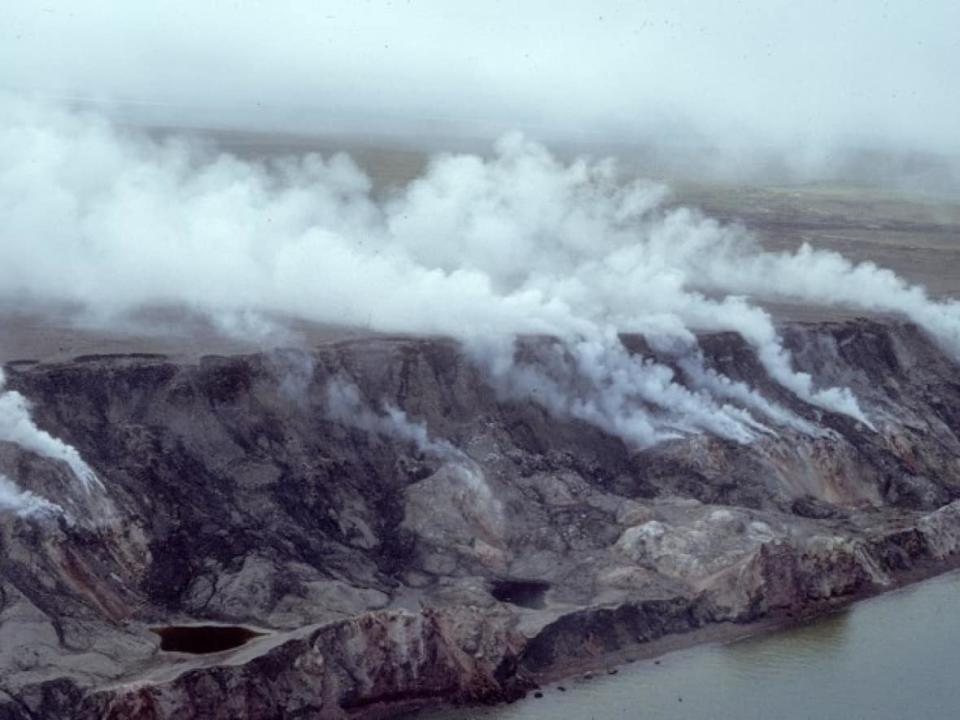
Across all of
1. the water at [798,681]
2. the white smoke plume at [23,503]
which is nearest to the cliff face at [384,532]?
the white smoke plume at [23,503]

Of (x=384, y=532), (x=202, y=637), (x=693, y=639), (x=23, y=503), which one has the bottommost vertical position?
(x=693, y=639)

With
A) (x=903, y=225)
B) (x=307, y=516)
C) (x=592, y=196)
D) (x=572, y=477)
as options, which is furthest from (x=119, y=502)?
(x=903, y=225)

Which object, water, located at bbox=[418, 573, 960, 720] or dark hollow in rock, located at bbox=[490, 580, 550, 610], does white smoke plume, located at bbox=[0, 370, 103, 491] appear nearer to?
water, located at bbox=[418, 573, 960, 720]

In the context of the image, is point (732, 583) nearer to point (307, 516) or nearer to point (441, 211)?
point (307, 516)

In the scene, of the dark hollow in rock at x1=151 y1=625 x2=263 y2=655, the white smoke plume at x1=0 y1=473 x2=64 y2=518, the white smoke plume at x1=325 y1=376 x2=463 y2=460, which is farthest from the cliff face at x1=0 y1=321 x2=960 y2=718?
the white smoke plume at x1=0 y1=473 x2=64 y2=518

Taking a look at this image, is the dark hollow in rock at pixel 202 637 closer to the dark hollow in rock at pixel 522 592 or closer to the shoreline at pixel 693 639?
the shoreline at pixel 693 639

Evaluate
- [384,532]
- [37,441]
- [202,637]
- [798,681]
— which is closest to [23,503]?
[37,441]

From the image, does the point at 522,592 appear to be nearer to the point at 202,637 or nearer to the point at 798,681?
the point at 798,681

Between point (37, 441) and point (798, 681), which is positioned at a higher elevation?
point (37, 441)
